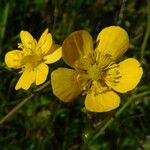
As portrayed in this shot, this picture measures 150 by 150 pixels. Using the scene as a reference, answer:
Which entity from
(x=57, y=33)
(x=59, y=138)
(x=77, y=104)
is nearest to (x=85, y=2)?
(x=57, y=33)

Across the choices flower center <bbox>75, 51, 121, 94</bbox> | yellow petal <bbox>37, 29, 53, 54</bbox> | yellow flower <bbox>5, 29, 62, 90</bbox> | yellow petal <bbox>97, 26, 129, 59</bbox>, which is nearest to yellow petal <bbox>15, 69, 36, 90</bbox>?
yellow flower <bbox>5, 29, 62, 90</bbox>

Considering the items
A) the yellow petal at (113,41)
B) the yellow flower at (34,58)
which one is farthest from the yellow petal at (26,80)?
the yellow petal at (113,41)

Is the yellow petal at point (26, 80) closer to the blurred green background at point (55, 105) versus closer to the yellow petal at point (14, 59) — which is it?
the yellow petal at point (14, 59)

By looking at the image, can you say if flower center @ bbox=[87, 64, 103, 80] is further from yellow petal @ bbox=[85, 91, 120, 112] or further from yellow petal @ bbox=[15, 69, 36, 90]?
yellow petal @ bbox=[15, 69, 36, 90]

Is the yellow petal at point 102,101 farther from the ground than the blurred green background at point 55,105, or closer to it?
farther from the ground

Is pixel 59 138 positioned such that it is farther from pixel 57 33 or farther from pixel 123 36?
pixel 123 36

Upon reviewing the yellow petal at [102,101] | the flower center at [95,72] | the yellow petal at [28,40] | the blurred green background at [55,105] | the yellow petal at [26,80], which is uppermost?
the yellow petal at [28,40]

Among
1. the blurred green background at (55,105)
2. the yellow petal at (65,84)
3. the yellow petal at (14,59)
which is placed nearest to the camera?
the yellow petal at (65,84)
